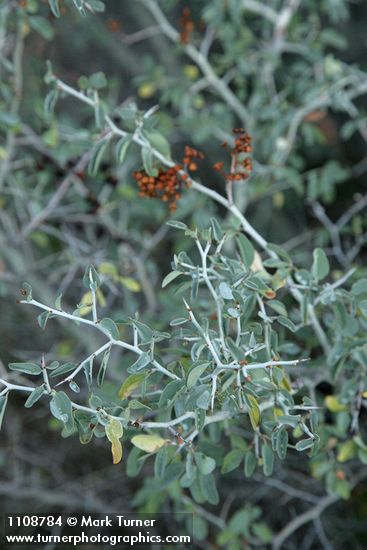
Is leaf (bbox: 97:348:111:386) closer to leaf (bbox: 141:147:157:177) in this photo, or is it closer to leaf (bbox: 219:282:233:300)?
leaf (bbox: 219:282:233:300)

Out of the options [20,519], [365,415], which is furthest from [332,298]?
[20,519]

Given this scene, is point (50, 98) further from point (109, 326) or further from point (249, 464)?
point (249, 464)

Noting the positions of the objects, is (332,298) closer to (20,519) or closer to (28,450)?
(20,519)

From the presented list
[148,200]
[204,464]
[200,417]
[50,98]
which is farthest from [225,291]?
[148,200]

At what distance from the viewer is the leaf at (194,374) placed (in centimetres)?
101

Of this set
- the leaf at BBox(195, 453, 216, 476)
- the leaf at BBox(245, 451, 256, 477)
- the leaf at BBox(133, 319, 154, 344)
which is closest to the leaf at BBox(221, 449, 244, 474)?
the leaf at BBox(245, 451, 256, 477)

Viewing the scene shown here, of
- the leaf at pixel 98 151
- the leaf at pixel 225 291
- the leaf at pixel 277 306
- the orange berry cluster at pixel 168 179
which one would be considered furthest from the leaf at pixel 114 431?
the leaf at pixel 98 151

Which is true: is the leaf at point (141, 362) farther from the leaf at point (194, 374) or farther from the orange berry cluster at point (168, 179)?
the orange berry cluster at point (168, 179)

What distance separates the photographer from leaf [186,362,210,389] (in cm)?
101

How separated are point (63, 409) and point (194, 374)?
0.70 feet

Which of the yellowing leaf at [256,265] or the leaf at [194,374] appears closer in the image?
the leaf at [194,374]

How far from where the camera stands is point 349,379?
140cm

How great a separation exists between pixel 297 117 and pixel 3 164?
94cm

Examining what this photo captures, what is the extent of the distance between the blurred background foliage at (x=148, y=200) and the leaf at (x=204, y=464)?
1.96 feet
